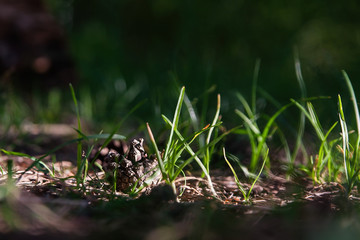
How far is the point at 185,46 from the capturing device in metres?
3.91

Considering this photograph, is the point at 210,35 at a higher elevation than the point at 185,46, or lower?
higher

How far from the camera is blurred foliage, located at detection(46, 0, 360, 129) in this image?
11.7 feet

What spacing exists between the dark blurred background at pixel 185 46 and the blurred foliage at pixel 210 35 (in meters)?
0.01

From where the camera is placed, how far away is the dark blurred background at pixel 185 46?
102 inches

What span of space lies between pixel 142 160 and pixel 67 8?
479 cm

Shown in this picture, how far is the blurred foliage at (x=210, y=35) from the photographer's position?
3.58 m

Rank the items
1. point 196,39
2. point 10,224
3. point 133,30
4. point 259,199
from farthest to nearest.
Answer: point 133,30
point 196,39
point 259,199
point 10,224

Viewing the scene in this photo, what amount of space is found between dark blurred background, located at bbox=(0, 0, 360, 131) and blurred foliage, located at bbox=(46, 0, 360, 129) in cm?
1

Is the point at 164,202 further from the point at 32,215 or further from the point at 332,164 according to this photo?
the point at 332,164

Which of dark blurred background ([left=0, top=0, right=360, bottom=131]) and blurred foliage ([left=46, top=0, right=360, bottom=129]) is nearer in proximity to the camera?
dark blurred background ([left=0, top=0, right=360, bottom=131])

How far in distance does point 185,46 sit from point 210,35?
53.3 inches

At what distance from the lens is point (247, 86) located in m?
2.76

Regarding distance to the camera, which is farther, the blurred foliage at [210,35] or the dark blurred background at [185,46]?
the blurred foliage at [210,35]

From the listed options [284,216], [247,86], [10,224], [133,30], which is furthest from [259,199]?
[133,30]
